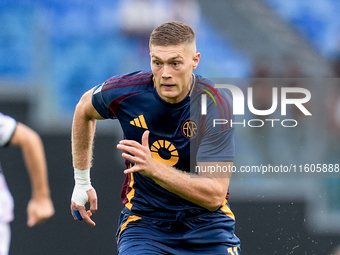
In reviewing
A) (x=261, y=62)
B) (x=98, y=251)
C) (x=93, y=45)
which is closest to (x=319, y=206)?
(x=261, y=62)

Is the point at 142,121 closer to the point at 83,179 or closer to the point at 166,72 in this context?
the point at 166,72

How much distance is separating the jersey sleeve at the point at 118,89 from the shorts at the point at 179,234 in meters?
0.72

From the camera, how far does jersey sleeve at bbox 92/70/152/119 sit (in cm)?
311

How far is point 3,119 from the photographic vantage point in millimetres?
2572

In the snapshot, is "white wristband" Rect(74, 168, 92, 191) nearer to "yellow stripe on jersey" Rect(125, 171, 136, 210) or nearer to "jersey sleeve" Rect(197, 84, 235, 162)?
"yellow stripe on jersey" Rect(125, 171, 136, 210)

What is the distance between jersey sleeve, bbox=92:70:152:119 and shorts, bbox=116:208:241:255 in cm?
72

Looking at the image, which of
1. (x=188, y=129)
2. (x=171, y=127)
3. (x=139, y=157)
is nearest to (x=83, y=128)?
(x=171, y=127)

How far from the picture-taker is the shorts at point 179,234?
296 centimetres

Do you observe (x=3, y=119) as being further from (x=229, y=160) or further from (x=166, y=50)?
(x=229, y=160)

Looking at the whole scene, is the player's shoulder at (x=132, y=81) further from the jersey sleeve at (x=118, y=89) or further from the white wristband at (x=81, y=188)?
the white wristband at (x=81, y=188)

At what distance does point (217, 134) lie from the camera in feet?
9.64

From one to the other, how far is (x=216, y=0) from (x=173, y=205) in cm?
380

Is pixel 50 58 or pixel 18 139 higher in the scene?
pixel 50 58

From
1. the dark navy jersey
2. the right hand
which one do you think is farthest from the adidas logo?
the right hand
